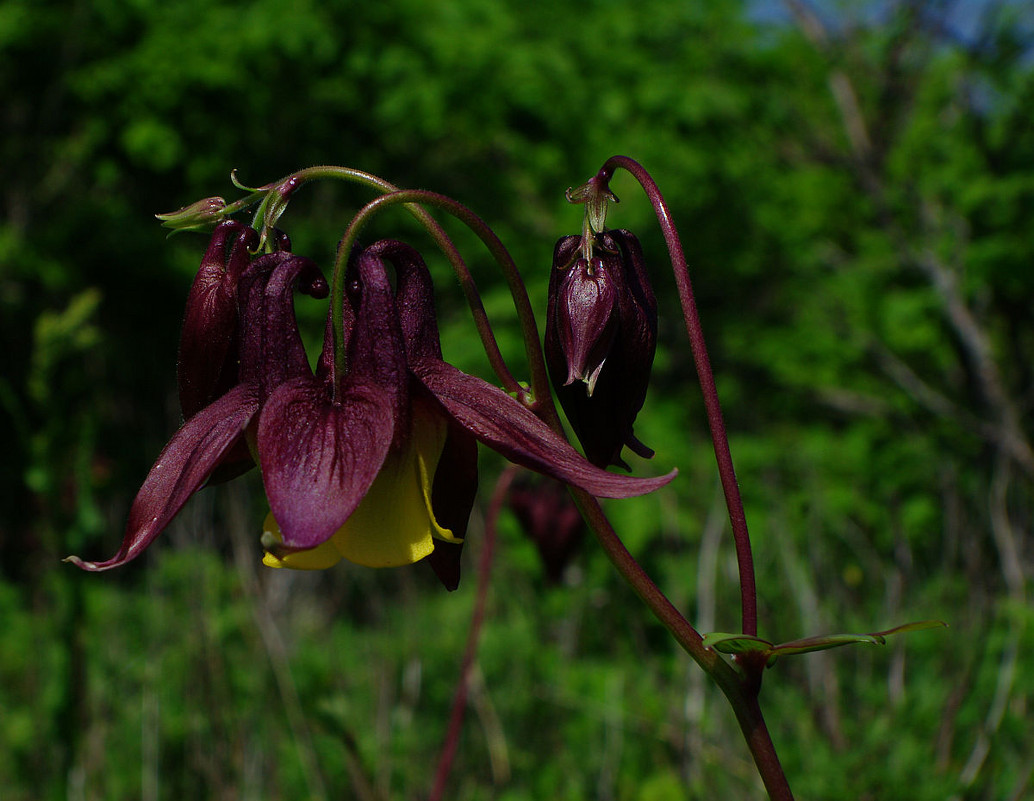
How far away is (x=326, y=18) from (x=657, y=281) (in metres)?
2.48

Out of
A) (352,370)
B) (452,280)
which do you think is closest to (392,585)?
(452,280)

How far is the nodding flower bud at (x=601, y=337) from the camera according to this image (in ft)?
3.49

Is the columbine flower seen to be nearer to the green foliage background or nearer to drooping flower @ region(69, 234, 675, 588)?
drooping flower @ region(69, 234, 675, 588)

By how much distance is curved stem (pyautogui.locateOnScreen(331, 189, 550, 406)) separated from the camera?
0.98m

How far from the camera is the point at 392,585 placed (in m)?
5.67

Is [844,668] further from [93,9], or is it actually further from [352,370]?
[93,9]

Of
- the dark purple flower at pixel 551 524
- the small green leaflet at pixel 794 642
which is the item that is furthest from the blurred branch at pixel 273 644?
the small green leaflet at pixel 794 642

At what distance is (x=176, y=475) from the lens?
904 millimetres

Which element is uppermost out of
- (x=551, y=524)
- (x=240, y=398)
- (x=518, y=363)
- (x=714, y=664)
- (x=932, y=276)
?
(x=240, y=398)

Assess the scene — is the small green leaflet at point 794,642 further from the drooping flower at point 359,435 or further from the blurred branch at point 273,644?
the blurred branch at point 273,644

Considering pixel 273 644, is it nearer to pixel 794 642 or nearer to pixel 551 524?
pixel 551 524

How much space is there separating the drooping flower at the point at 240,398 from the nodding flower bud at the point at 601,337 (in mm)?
263

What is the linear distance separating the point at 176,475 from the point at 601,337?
45 cm

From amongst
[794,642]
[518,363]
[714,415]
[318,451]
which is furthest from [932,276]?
[318,451]
